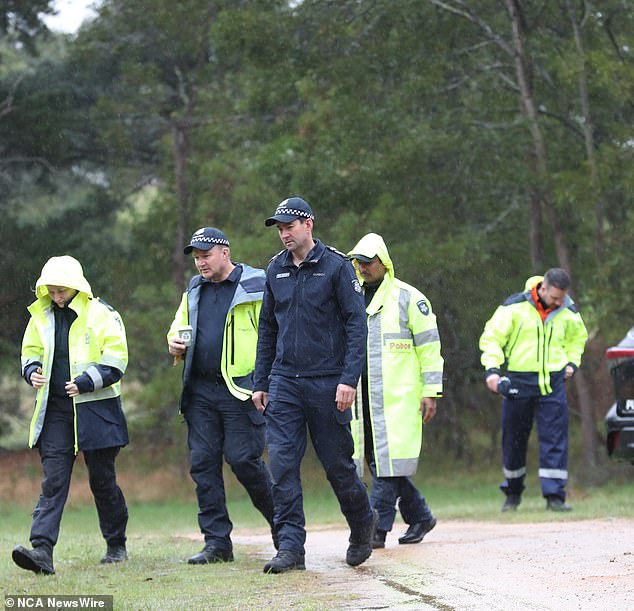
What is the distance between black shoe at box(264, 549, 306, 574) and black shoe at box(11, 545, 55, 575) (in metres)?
1.42

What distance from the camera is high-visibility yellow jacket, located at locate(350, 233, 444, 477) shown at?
33.0ft

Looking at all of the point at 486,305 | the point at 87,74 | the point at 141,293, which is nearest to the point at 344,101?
the point at 486,305

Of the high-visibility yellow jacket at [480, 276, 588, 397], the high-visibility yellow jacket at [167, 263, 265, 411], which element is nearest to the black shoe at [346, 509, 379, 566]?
the high-visibility yellow jacket at [167, 263, 265, 411]

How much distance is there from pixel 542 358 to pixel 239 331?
4.44 m

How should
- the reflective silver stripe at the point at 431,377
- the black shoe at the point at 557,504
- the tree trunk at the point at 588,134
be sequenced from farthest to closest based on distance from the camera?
the tree trunk at the point at 588,134 → the black shoe at the point at 557,504 → the reflective silver stripe at the point at 431,377

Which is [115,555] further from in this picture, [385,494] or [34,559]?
[385,494]

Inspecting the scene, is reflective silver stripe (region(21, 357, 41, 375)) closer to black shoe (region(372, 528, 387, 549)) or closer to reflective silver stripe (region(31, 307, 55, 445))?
reflective silver stripe (region(31, 307, 55, 445))

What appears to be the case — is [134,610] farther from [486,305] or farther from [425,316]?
[486,305]

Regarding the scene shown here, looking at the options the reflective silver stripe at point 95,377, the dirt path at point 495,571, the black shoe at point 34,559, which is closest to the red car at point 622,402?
the dirt path at point 495,571

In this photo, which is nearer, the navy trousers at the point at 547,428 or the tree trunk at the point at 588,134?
the navy trousers at the point at 547,428

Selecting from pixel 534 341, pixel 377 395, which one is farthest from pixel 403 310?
pixel 534 341

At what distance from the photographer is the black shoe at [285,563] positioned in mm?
8414

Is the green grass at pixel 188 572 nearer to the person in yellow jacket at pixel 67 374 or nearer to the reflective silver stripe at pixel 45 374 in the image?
the person in yellow jacket at pixel 67 374

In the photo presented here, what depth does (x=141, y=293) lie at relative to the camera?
80.1 feet
